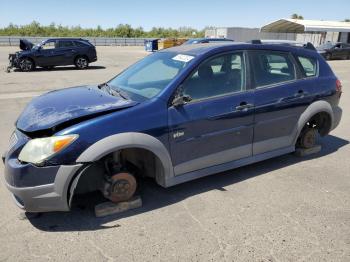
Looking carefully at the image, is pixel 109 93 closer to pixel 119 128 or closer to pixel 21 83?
pixel 119 128

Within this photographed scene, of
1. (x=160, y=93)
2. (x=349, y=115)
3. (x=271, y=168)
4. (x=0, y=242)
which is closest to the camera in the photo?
(x=0, y=242)

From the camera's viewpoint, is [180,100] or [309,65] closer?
[180,100]

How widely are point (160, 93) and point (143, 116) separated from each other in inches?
13.6

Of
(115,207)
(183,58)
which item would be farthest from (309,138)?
(115,207)

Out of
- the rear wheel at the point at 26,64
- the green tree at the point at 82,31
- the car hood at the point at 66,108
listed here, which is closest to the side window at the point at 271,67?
the car hood at the point at 66,108

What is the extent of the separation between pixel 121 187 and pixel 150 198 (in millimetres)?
446

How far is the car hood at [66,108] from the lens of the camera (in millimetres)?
3090

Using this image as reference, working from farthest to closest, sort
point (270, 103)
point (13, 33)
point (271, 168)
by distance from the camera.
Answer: point (13, 33), point (271, 168), point (270, 103)

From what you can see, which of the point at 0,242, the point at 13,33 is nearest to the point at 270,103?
the point at 0,242

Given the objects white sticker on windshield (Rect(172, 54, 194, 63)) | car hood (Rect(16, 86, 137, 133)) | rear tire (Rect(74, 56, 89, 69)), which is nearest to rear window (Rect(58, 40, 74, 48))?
rear tire (Rect(74, 56, 89, 69))

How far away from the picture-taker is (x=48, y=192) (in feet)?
9.74

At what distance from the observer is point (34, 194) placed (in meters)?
2.95

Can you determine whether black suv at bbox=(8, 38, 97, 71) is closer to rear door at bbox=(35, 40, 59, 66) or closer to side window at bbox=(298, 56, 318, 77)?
rear door at bbox=(35, 40, 59, 66)

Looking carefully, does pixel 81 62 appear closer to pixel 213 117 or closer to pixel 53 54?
pixel 53 54
